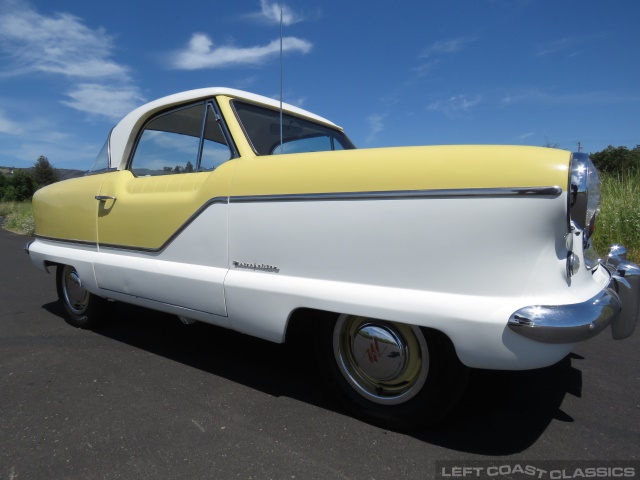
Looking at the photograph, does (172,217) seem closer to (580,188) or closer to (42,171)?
(580,188)

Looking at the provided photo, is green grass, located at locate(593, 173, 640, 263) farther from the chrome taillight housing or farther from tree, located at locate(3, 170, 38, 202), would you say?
tree, located at locate(3, 170, 38, 202)

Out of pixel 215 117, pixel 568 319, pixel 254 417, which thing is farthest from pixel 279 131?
pixel 568 319

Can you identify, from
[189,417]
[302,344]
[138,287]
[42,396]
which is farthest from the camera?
[302,344]

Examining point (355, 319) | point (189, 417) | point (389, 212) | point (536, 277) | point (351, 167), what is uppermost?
point (351, 167)

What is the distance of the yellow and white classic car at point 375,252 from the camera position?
A: 1.58 metres

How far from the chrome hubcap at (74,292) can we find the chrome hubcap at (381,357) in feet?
8.03

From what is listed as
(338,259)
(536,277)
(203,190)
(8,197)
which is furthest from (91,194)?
(8,197)

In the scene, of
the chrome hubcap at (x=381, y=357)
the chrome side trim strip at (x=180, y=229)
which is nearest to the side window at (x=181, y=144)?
the chrome side trim strip at (x=180, y=229)

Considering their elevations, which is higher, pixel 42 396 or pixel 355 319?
pixel 355 319

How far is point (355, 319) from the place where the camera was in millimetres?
2033

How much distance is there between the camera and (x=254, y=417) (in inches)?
82.7

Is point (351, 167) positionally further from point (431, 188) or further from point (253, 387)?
point (253, 387)

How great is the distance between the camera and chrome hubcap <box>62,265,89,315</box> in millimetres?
3469

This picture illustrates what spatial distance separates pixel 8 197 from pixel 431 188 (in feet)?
190
